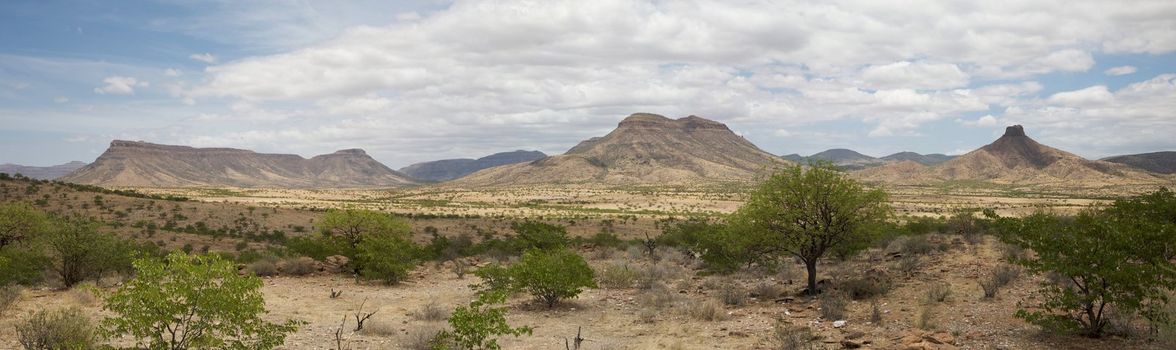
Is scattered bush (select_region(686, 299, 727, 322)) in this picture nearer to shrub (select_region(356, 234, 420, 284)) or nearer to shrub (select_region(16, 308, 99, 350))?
shrub (select_region(356, 234, 420, 284))

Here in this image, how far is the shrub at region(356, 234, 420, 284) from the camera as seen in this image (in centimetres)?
2355

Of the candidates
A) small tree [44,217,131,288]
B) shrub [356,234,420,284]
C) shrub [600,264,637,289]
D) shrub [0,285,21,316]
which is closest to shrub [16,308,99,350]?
shrub [0,285,21,316]

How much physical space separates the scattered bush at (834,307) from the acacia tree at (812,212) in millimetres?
2019

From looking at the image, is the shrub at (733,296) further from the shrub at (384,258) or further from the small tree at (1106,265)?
the shrub at (384,258)

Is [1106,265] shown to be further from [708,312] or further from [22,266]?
[22,266]

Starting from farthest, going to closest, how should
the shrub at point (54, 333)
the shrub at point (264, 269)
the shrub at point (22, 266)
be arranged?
the shrub at point (264, 269) < the shrub at point (22, 266) < the shrub at point (54, 333)

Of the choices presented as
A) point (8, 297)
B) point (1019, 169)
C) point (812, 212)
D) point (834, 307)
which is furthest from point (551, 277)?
point (1019, 169)

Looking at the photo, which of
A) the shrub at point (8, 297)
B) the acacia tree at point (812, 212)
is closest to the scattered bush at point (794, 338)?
the acacia tree at point (812, 212)

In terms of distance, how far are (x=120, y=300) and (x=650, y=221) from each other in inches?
2121

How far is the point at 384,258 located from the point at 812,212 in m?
15.7

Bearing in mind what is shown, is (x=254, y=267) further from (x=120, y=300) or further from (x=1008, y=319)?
(x=1008, y=319)

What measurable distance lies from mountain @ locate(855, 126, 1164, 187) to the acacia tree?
163 metres

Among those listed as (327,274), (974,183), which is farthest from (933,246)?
(974,183)

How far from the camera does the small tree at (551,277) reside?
18.5 meters
